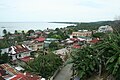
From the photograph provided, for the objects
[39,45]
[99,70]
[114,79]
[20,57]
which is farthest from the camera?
[39,45]

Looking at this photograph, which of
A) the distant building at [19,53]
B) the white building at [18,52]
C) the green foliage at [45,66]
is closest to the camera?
the green foliage at [45,66]

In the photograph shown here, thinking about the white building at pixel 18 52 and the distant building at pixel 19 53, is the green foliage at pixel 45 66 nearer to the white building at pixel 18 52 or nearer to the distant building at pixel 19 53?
the distant building at pixel 19 53

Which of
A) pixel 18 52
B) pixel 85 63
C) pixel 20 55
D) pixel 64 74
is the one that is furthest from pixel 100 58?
pixel 20 55

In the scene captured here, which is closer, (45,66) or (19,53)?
(45,66)

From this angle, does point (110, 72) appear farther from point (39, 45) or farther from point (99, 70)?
point (39, 45)

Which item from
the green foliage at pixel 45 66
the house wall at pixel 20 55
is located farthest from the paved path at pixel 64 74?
the house wall at pixel 20 55

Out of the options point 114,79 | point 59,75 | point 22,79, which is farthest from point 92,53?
point 22,79

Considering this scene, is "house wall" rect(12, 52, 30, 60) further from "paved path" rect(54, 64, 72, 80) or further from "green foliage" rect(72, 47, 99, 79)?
"green foliage" rect(72, 47, 99, 79)

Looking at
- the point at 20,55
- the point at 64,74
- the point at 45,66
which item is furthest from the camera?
the point at 20,55

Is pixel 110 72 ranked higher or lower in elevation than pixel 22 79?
higher

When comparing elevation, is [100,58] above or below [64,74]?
above

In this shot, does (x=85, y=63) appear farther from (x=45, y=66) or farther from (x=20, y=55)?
(x=20, y=55)
